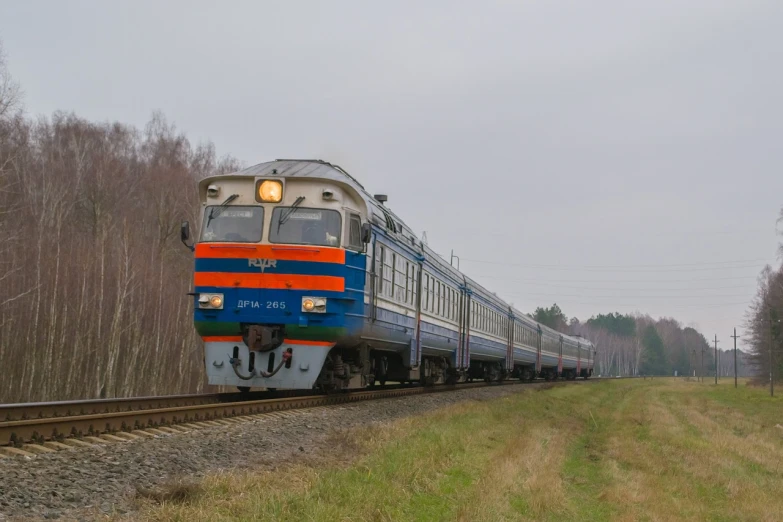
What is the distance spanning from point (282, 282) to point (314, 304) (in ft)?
2.07

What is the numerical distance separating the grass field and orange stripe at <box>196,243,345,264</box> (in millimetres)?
2860

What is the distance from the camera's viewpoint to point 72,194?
3838cm

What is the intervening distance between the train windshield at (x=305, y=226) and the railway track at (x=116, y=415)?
8.62 feet

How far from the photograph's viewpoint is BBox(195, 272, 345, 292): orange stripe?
12.5 meters

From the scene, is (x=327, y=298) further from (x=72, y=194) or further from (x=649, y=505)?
(x=72, y=194)

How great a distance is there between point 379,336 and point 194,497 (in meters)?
9.25

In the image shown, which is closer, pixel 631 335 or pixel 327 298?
pixel 327 298

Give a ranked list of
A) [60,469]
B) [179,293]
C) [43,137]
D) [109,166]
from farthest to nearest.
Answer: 1. [43,137]
2. [109,166]
3. [179,293]
4. [60,469]

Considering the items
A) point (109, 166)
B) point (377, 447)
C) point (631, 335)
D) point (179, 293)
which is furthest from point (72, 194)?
point (631, 335)

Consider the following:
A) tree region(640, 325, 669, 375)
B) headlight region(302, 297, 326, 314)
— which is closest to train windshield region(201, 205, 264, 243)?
headlight region(302, 297, 326, 314)

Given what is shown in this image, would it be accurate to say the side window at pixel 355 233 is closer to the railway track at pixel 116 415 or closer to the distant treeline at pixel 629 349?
the railway track at pixel 116 415

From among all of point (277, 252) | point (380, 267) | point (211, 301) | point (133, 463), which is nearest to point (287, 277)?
point (277, 252)

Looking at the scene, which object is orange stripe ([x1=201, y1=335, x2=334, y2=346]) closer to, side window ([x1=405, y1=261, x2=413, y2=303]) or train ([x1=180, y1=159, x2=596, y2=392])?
train ([x1=180, y1=159, x2=596, y2=392])

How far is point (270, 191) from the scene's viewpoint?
42.6 ft
